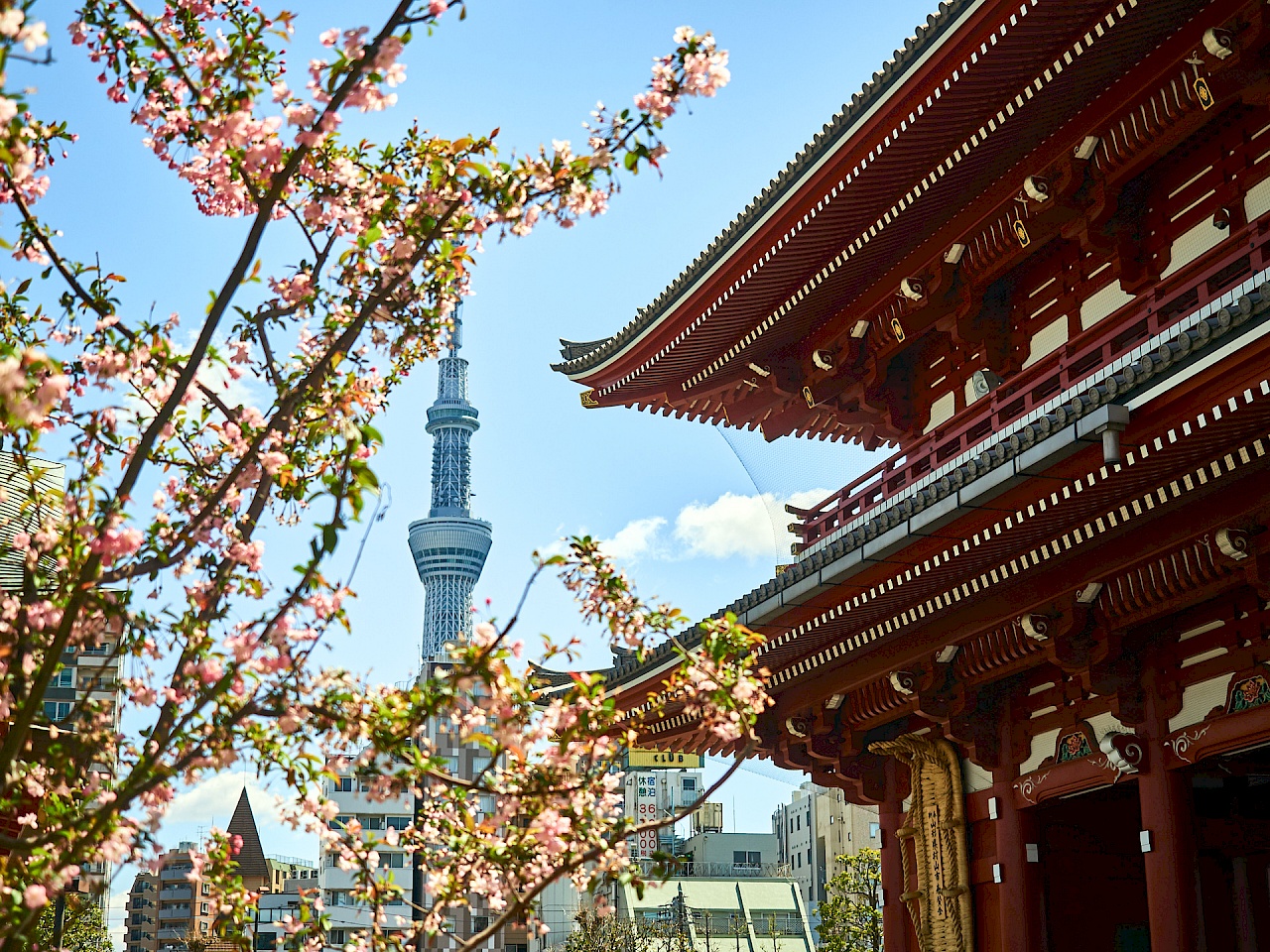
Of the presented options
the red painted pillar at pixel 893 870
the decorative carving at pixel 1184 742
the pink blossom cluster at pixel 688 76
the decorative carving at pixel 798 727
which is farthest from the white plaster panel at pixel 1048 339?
the pink blossom cluster at pixel 688 76

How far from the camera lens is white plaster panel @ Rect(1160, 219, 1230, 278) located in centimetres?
1130

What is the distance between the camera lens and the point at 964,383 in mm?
14836

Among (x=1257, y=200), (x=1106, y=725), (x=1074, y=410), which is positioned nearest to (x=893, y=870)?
(x=1106, y=725)

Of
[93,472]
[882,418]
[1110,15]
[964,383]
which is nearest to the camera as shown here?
[93,472]

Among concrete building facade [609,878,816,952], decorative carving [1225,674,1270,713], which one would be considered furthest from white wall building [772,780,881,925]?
decorative carving [1225,674,1270,713]

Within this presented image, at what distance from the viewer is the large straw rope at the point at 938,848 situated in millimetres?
14094

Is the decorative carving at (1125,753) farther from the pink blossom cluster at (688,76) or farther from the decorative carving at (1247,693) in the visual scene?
the pink blossom cluster at (688,76)

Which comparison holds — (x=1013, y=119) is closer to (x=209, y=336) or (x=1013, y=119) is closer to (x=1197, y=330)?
(x=1197, y=330)

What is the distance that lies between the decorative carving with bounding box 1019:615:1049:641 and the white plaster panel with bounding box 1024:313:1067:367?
268 cm

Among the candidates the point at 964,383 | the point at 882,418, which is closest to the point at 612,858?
the point at 964,383

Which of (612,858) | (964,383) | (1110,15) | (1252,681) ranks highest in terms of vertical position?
(1110,15)

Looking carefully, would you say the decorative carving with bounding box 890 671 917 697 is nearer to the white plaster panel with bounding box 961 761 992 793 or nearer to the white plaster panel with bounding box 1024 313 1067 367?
the white plaster panel with bounding box 961 761 992 793

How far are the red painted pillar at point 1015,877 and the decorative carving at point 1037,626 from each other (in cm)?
222

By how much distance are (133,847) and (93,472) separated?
1.75m
